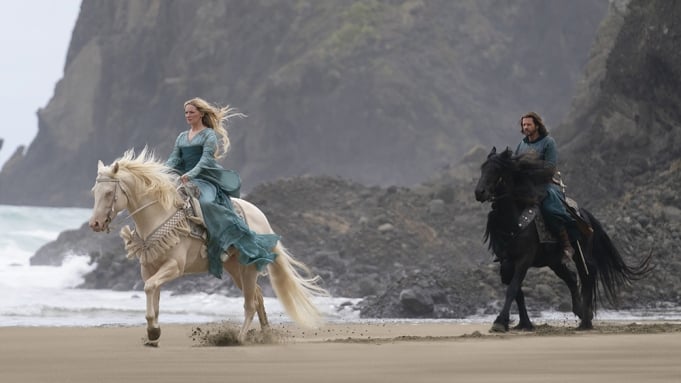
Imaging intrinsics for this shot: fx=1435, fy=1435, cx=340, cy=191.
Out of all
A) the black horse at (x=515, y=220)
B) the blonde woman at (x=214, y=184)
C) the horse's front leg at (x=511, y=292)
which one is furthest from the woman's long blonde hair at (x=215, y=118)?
the horse's front leg at (x=511, y=292)

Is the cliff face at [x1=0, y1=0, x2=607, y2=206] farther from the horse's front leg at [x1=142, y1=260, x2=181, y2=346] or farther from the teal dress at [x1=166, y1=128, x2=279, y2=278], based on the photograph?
the horse's front leg at [x1=142, y1=260, x2=181, y2=346]

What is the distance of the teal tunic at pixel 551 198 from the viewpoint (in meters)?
14.0

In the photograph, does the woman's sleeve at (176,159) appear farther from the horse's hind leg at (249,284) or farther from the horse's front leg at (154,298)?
the horse's front leg at (154,298)

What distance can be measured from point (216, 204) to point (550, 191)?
3338mm

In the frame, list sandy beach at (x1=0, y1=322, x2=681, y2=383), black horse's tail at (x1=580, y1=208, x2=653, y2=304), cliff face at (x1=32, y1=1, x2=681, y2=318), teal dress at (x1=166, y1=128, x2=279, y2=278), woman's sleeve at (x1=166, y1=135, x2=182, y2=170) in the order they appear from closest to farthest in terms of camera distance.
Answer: sandy beach at (x1=0, y1=322, x2=681, y2=383) < teal dress at (x1=166, y1=128, x2=279, y2=278) < woman's sleeve at (x1=166, y1=135, x2=182, y2=170) < black horse's tail at (x1=580, y1=208, x2=653, y2=304) < cliff face at (x1=32, y1=1, x2=681, y2=318)

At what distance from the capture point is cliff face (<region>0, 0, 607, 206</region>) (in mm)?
117625

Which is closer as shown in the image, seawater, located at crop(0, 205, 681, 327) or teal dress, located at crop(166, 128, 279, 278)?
teal dress, located at crop(166, 128, 279, 278)

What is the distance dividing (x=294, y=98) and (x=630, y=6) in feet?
269

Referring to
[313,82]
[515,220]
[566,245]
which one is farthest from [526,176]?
[313,82]

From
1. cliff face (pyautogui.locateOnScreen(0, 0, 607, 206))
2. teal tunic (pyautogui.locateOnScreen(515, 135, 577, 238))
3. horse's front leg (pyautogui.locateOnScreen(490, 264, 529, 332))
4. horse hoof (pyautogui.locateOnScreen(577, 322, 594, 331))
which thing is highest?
cliff face (pyautogui.locateOnScreen(0, 0, 607, 206))

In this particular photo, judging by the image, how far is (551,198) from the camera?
45.9 ft

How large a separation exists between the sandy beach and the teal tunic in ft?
3.37

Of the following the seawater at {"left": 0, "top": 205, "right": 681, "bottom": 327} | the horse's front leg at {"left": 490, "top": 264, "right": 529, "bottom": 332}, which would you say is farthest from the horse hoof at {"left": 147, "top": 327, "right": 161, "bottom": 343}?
the seawater at {"left": 0, "top": 205, "right": 681, "bottom": 327}

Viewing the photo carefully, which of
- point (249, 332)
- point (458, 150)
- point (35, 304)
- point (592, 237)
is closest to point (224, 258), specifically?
point (249, 332)
